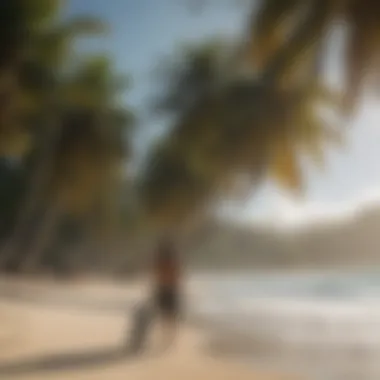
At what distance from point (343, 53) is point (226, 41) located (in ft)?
0.56

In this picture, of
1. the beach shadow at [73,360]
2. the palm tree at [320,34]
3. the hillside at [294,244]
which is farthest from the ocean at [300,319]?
the palm tree at [320,34]

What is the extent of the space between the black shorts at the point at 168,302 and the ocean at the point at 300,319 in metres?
0.04

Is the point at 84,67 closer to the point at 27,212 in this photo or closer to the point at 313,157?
the point at 27,212

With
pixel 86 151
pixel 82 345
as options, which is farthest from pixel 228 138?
Answer: pixel 82 345

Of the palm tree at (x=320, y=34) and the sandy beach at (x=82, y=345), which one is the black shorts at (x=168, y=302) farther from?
the palm tree at (x=320, y=34)

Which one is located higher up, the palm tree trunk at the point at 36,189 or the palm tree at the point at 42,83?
the palm tree at the point at 42,83

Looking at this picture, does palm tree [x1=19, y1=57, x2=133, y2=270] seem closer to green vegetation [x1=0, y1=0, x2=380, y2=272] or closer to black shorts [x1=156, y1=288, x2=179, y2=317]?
green vegetation [x1=0, y1=0, x2=380, y2=272]

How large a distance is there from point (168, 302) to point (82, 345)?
5.3 inches

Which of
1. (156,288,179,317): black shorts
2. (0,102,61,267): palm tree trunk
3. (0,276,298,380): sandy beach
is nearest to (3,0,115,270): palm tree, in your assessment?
(0,102,61,267): palm tree trunk

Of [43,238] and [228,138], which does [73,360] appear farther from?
[228,138]

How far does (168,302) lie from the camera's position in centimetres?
96

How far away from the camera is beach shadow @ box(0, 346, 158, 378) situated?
3.05 ft

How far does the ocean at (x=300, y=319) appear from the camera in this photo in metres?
0.93

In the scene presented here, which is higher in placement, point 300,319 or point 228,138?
point 228,138
